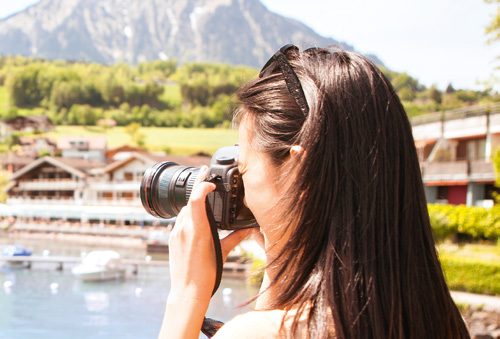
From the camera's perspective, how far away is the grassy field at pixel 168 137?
39162 millimetres

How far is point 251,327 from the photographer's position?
42 cm

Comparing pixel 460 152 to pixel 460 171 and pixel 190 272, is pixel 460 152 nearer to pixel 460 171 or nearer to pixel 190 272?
pixel 460 171

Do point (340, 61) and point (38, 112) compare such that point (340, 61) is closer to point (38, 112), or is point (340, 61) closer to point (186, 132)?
point (186, 132)

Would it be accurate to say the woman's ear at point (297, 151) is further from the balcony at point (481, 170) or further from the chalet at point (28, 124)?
the chalet at point (28, 124)

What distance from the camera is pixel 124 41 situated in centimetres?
13012

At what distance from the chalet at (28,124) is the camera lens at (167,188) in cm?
4635

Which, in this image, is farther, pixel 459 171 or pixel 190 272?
pixel 459 171

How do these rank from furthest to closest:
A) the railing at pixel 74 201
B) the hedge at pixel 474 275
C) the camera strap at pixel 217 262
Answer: the railing at pixel 74 201 < the hedge at pixel 474 275 < the camera strap at pixel 217 262

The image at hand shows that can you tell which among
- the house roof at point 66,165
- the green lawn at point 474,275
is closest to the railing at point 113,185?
the house roof at point 66,165

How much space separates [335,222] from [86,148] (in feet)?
101

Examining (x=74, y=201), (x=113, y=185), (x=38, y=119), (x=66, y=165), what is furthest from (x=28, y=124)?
(x=113, y=185)

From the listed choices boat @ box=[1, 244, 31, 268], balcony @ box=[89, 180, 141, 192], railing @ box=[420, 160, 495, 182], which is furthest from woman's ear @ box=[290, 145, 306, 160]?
balcony @ box=[89, 180, 141, 192]

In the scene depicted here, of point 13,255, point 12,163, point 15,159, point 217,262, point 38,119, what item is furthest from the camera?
point 38,119

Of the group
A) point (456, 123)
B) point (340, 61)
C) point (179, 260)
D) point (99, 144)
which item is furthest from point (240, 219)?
point (99, 144)
